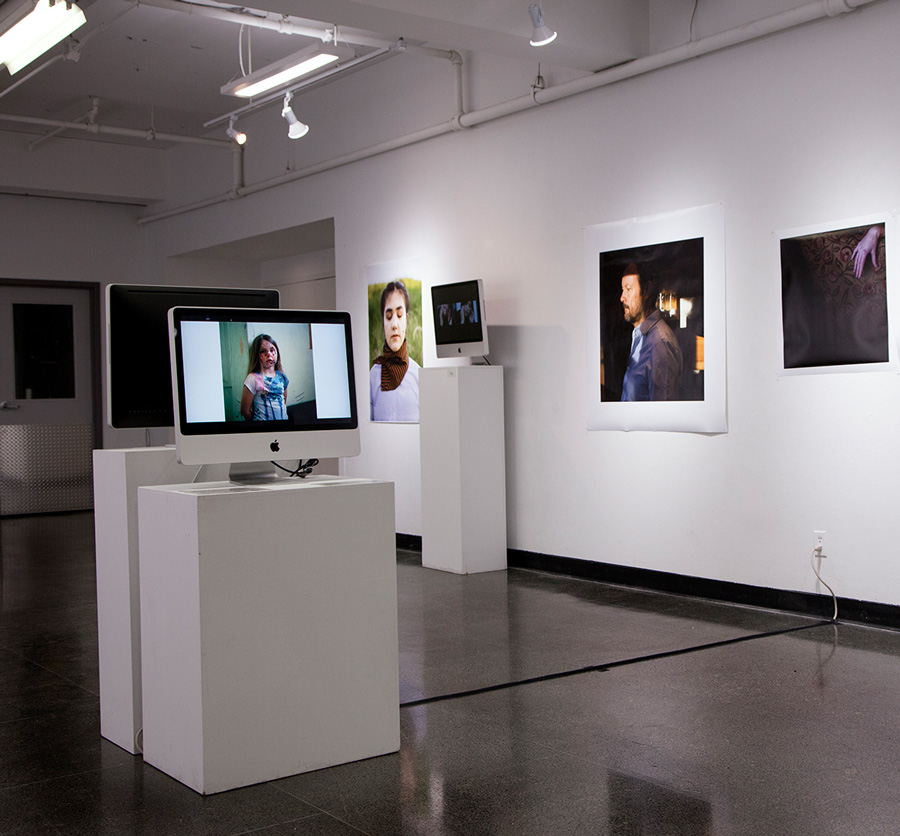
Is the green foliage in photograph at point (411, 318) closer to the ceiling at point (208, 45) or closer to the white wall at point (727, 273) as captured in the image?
the white wall at point (727, 273)

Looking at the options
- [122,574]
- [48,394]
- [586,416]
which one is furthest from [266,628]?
[48,394]

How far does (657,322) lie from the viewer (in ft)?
19.7

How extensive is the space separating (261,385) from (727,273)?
3204 millimetres

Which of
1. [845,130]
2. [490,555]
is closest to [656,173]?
[845,130]

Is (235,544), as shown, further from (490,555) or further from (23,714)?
(490,555)

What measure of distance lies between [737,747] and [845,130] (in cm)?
312

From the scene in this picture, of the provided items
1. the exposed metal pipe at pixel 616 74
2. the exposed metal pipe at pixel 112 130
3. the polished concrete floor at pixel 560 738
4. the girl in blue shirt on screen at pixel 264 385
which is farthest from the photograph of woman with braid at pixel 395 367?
the girl in blue shirt on screen at pixel 264 385

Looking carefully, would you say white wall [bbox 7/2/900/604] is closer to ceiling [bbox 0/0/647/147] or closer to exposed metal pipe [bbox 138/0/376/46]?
ceiling [bbox 0/0/647/147]

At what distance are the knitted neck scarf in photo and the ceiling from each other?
2215 mm

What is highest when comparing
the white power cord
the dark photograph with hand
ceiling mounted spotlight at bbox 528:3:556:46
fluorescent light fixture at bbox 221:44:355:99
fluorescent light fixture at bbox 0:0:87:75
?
fluorescent light fixture at bbox 221:44:355:99

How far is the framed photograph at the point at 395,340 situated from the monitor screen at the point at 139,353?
4.29 m

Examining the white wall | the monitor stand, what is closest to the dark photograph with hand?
the white wall

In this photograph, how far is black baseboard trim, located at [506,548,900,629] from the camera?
5.01 meters

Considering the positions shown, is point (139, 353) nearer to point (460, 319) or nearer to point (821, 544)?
point (821, 544)
